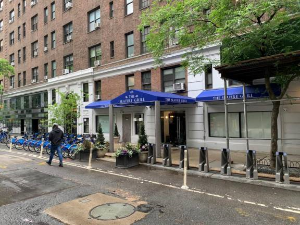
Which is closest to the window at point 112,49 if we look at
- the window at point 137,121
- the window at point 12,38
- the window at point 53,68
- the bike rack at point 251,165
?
the window at point 137,121

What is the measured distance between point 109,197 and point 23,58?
3318cm

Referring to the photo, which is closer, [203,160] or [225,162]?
[225,162]

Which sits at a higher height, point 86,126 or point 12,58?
point 12,58

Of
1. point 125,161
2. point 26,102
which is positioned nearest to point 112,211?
point 125,161

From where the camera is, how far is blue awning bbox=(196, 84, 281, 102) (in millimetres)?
11807

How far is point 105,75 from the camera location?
21.5 meters

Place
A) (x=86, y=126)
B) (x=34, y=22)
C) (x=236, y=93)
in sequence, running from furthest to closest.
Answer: (x=34, y=22), (x=86, y=126), (x=236, y=93)

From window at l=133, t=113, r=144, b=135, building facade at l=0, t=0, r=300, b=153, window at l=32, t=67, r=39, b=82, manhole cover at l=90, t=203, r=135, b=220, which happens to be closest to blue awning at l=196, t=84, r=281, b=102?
building facade at l=0, t=0, r=300, b=153

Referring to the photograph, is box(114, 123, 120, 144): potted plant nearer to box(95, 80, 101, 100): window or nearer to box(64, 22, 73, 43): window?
box(95, 80, 101, 100): window

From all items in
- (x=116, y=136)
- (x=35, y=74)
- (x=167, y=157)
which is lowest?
(x=167, y=157)

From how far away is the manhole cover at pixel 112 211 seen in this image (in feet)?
16.6

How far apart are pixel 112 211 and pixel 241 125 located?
1072 centimetres

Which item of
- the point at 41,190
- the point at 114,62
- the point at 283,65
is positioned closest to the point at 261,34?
the point at 283,65

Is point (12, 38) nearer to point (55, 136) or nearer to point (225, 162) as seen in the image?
point (55, 136)
